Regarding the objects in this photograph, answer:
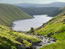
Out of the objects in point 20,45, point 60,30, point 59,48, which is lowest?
point 59,48

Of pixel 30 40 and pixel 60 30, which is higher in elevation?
pixel 60 30

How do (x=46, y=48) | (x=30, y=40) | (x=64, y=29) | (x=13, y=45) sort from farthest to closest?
(x=64, y=29)
(x=30, y=40)
(x=46, y=48)
(x=13, y=45)

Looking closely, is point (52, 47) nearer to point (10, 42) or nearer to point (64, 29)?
point (10, 42)

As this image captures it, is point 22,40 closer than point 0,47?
No

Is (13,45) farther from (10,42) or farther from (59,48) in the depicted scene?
(59,48)

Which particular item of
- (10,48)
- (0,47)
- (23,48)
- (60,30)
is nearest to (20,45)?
(23,48)

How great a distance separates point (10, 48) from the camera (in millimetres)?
50188

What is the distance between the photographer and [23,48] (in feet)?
180

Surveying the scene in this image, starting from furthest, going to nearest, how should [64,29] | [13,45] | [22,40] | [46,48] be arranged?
[64,29] → [22,40] → [46,48] → [13,45]

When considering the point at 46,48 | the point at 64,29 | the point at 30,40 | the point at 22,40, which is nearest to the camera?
the point at 46,48

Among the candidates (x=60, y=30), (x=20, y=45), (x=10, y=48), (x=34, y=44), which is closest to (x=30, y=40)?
(x=34, y=44)

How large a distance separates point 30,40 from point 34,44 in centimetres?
305

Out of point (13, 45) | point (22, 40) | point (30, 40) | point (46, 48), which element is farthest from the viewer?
point (30, 40)

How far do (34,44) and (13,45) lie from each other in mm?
16418
